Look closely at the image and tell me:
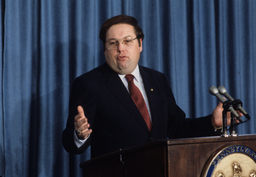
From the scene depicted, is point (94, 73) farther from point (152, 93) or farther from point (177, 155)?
point (177, 155)

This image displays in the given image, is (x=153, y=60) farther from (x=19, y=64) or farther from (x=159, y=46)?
(x=19, y=64)

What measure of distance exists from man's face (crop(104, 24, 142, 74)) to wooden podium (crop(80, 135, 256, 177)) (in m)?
0.88

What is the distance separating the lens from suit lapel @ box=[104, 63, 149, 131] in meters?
1.90

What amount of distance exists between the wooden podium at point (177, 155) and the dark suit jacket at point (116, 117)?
0.55m

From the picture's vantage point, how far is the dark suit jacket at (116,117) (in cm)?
189

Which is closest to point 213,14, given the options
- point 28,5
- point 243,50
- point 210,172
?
point 243,50

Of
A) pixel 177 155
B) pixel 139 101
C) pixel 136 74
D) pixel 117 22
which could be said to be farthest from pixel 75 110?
pixel 177 155

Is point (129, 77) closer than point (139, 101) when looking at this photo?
No

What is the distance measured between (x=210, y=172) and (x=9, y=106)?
1661mm

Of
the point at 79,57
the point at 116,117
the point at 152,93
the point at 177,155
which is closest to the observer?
the point at 177,155

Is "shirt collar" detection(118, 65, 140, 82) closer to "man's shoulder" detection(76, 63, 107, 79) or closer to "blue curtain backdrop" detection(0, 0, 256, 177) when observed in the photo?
"man's shoulder" detection(76, 63, 107, 79)

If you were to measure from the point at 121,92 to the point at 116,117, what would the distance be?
0.16 meters

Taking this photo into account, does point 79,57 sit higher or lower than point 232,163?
higher

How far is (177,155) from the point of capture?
1.15 metres
